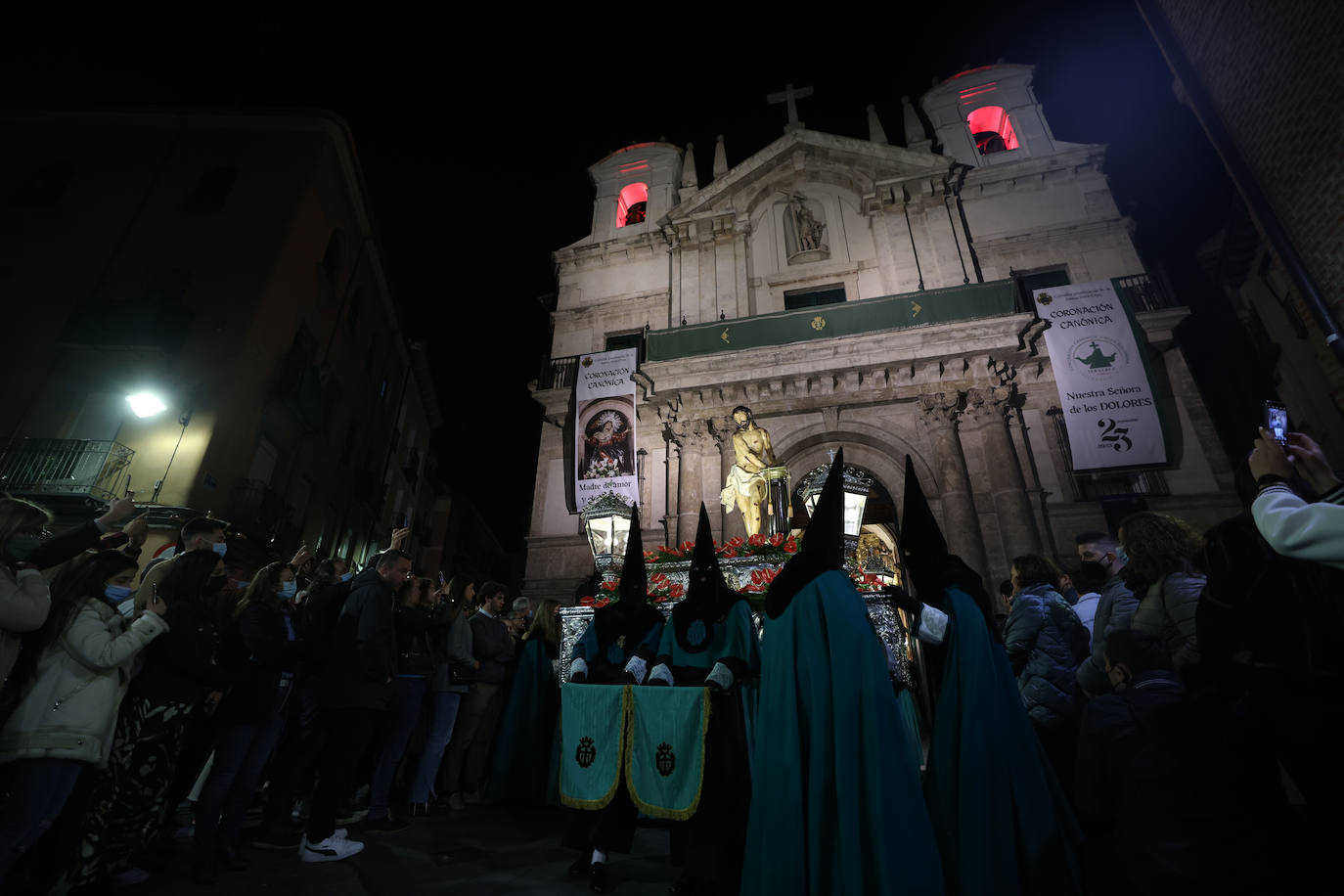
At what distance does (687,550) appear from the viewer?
7.20 meters

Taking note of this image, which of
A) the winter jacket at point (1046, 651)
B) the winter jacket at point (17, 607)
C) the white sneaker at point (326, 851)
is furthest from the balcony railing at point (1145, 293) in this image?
the winter jacket at point (17, 607)

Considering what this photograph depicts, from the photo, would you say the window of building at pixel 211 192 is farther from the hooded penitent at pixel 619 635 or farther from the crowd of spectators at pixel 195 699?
the hooded penitent at pixel 619 635

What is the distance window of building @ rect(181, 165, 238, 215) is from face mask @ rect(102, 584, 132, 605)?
1736 centimetres

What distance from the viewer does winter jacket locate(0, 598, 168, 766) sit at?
2.46 meters

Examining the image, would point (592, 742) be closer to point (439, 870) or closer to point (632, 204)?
point (439, 870)

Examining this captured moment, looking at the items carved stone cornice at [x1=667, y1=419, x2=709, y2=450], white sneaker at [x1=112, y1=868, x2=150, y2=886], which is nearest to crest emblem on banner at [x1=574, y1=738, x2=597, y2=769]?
white sneaker at [x1=112, y1=868, x2=150, y2=886]

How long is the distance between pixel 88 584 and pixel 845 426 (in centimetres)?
1163

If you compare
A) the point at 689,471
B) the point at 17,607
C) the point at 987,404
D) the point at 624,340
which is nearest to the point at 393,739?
the point at 17,607

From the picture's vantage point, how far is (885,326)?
11914 mm

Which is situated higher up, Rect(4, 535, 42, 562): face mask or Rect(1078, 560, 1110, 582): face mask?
Rect(1078, 560, 1110, 582): face mask

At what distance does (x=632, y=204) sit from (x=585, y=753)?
19.7m

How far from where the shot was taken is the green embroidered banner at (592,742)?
11.9 ft

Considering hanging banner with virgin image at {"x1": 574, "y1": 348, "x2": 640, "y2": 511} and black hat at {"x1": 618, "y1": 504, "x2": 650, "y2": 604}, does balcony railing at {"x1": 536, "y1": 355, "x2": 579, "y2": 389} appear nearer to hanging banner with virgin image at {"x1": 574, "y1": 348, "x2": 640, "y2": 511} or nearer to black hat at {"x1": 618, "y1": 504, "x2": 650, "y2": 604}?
hanging banner with virgin image at {"x1": 574, "y1": 348, "x2": 640, "y2": 511}

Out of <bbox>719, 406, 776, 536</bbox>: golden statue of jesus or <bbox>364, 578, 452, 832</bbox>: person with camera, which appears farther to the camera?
<bbox>719, 406, 776, 536</bbox>: golden statue of jesus
